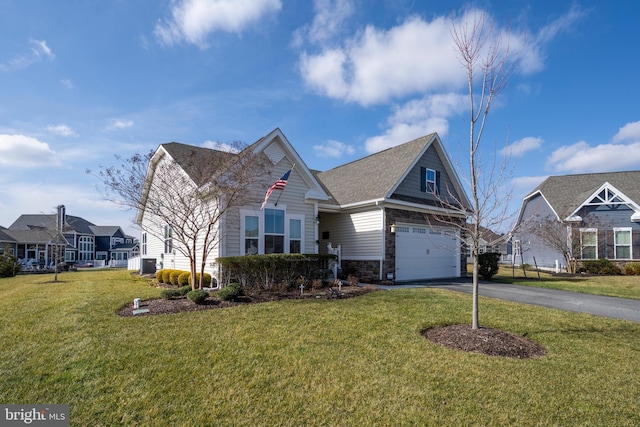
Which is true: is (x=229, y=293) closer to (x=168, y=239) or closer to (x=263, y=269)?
(x=263, y=269)

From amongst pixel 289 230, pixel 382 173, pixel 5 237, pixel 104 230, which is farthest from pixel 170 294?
pixel 104 230

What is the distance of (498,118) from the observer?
716cm

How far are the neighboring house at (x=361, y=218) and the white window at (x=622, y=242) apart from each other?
11811 mm

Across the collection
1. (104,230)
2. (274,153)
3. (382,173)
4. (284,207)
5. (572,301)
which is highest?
(274,153)

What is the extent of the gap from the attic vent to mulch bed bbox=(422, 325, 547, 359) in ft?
29.2

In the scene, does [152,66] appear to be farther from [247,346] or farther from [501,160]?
[501,160]

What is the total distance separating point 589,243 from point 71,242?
58.9 metres

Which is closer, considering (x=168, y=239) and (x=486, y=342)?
(x=486, y=342)

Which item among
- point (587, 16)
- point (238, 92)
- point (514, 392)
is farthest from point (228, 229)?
point (587, 16)

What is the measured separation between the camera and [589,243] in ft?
72.0

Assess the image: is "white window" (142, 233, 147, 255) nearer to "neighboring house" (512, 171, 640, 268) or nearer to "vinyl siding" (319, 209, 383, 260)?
"vinyl siding" (319, 209, 383, 260)

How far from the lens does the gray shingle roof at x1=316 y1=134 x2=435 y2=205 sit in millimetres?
15258

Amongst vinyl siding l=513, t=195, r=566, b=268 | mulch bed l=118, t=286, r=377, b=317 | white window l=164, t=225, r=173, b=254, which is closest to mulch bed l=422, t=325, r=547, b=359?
mulch bed l=118, t=286, r=377, b=317

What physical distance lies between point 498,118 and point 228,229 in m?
9.01
